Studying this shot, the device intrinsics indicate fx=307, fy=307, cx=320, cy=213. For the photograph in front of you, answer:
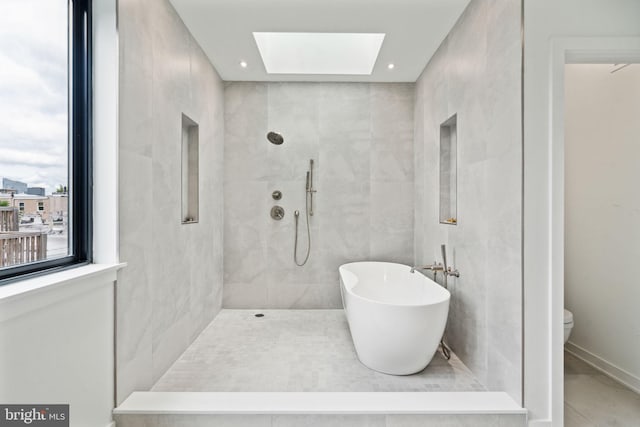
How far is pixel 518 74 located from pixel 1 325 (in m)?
2.43

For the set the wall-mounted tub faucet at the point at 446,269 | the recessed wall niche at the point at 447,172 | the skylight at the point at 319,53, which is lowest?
the wall-mounted tub faucet at the point at 446,269

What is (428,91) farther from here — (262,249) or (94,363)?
(94,363)

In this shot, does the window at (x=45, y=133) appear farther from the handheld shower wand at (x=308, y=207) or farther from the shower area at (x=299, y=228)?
the handheld shower wand at (x=308, y=207)

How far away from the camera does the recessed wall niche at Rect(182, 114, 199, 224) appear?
2.67 metres

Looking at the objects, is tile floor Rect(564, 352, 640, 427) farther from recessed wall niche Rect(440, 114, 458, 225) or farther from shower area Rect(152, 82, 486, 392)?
shower area Rect(152, 82, 486, 392)

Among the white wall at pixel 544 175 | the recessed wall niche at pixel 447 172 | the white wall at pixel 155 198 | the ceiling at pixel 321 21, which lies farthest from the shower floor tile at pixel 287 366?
the ceiling at pixel 321 21

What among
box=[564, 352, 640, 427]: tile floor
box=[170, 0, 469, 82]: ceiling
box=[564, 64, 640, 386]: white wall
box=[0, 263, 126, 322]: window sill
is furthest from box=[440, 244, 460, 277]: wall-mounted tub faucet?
box=[0, 263, 126, 322]: window sill

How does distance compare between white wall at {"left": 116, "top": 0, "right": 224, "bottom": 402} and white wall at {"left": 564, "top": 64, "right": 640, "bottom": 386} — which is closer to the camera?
white wall at {"left": 116, "top": 0, "right": 224, "bottom": 402}

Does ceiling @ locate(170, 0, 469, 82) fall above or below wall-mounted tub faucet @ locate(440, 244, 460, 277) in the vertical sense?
above

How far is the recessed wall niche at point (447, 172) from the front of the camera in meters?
2.69

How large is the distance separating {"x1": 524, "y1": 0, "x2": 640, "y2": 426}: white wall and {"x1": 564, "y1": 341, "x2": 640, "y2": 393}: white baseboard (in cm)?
96

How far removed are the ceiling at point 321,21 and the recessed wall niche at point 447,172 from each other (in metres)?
0.74

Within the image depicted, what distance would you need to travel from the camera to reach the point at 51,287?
1151 millimetres

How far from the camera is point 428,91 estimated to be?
9.67 ft
